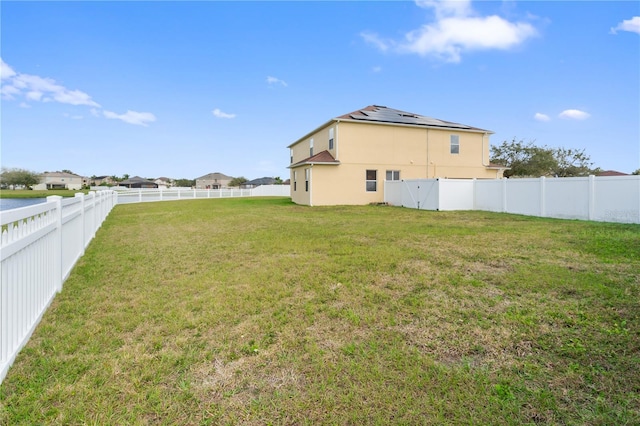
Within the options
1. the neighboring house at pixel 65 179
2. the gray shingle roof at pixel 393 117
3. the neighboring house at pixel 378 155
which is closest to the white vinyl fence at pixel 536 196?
the neighboring house at pixel 378 155

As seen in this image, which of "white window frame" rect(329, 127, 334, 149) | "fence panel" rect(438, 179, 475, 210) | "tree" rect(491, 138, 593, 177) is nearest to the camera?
"fence panel" rect(438, 179, 475, 210)

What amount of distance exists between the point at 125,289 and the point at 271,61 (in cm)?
1814

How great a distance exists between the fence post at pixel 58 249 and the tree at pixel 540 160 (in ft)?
128

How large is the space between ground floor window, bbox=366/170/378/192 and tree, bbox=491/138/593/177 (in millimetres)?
22941

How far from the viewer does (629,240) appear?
271 inches

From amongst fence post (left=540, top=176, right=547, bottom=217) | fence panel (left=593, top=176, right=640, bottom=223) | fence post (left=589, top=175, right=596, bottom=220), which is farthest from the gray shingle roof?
fence panel (left=593, top=176, right=640, bottom=223)

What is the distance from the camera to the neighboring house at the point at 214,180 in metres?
96.3

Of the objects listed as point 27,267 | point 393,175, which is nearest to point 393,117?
point 393,175

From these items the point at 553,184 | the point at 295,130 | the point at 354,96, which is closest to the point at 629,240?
the point at 553,184

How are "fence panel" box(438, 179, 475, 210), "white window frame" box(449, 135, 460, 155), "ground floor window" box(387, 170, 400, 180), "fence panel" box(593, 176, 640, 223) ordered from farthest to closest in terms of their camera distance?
"white window frame" box(449, 135, 460, 155)
"ground floor window" box(387, 170, 400, 180)
"fence panel" box(438, 179, 475, 210)
"fence panel" box(593, 176, 640, 223)

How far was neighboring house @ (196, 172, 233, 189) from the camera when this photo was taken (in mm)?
96287

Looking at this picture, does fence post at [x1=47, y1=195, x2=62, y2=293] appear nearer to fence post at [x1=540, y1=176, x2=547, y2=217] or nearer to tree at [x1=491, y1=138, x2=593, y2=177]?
fence post at [x1=540, y1=176, x2=547, y2=217]

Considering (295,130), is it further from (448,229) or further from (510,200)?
(448,229)

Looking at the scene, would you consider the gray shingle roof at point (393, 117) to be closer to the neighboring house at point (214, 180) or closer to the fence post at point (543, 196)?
the fence post at point (543, 196)
